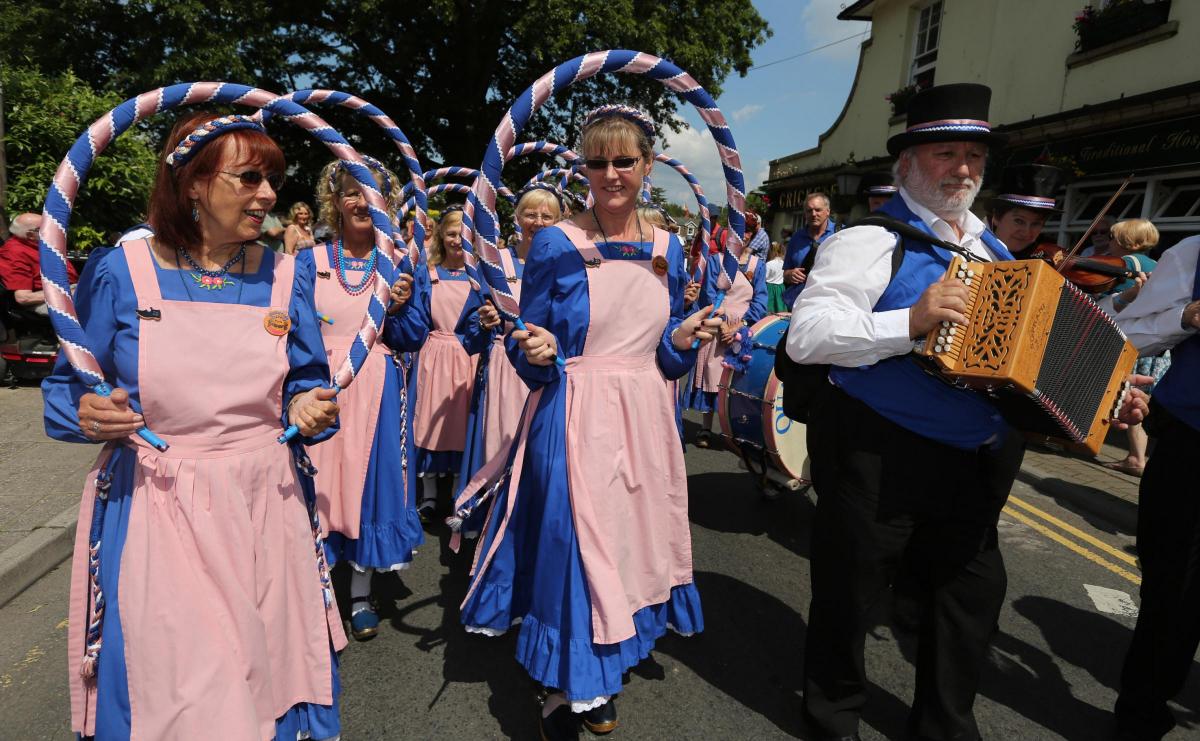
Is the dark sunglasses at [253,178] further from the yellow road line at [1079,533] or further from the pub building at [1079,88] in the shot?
the pub building at [1079,88]

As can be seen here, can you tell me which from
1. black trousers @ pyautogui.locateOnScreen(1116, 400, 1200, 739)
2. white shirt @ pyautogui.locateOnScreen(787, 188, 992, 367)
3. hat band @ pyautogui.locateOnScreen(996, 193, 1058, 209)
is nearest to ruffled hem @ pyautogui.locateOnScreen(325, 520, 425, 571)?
white shirt @ pyautogui.locateOnScreen(787, 188, 992, 367)

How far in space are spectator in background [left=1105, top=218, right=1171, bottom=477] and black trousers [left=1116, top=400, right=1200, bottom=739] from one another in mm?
429

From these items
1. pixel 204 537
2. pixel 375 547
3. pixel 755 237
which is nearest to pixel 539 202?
pixel 755 237

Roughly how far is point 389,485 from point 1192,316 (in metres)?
3.34

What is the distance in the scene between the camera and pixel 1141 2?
30.6 feet

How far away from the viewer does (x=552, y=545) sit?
245 centimetres

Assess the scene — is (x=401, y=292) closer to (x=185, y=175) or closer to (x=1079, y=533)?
(x=185, y=175)

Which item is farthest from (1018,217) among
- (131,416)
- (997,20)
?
(997,20)

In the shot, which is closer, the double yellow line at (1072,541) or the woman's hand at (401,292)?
the woman's hand at (401,292)

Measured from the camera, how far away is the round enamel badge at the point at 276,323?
197 cm

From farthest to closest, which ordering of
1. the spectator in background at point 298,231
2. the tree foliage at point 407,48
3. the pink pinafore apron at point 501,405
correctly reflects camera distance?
1. the tree foliage at point 407,48
2. the spectator in background at point 298,231
3. the pink pinafore apron at point 501,405

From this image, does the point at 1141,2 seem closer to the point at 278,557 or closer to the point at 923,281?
the point at 923,281

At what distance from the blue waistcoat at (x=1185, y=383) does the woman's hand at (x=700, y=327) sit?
1.74 m

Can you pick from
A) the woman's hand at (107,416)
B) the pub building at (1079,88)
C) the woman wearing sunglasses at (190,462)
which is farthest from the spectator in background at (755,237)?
the woman's hand at (107,416)
